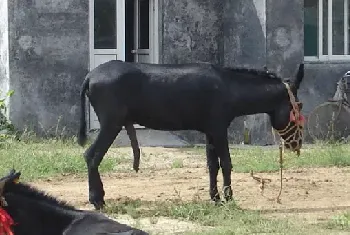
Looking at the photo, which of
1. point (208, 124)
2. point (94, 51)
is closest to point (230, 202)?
point (208, 124)

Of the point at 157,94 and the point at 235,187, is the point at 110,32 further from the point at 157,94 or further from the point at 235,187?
the point at 157,94

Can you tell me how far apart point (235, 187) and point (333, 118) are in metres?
6.01

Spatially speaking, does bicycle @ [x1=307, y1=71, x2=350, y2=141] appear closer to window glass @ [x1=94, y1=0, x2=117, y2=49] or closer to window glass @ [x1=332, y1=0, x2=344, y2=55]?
window glass @ [x1=332, y1=0, x2=344, y2=55]

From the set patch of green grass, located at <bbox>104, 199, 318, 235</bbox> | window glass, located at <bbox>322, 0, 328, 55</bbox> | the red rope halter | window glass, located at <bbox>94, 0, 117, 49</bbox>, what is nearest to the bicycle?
window glass, located at <bbox>322, 0, 328, 55</bbox>

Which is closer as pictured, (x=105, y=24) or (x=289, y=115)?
(x=289, y=115)

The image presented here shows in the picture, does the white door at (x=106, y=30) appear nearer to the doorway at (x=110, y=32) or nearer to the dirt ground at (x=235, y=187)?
the doorway at (x=110, y=32)

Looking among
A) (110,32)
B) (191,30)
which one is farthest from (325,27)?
(110,32)

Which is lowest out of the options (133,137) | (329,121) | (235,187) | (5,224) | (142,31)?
(235,187)

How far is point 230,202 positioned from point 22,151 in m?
4.93

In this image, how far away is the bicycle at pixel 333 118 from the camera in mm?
17812

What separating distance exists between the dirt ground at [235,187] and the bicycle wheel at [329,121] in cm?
376

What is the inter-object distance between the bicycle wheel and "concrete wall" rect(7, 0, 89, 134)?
4.33 metres

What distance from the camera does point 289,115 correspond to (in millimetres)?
Answer: 11242

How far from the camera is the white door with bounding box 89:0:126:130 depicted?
57.0 ft
